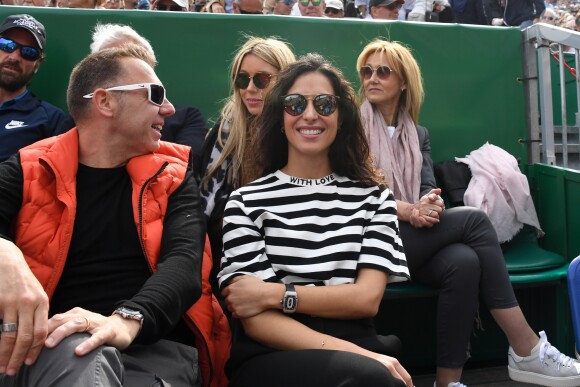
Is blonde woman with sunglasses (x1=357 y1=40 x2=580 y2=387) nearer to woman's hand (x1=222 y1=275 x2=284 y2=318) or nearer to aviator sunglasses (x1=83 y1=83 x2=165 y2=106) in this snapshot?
woman's hand (x1=222 y1=275 x2=284 y2=318)

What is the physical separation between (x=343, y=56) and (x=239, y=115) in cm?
120

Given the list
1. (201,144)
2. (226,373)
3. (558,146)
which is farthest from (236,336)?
(558,146)

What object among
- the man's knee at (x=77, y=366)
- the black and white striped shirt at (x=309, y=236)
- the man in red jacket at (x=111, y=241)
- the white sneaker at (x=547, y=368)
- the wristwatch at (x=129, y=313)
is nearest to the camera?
the man's knee at (x=77, y=366)

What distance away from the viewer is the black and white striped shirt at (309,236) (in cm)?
229

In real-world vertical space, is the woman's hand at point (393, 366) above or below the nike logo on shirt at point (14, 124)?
below

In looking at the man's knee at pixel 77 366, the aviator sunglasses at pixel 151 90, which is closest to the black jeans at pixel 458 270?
the aviator sunglasses at pixel 151 90

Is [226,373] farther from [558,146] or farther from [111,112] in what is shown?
[558,146]

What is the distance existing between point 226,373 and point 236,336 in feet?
0.85

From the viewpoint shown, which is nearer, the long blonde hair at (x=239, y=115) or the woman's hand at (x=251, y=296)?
the woman's hand at (x=251, y=296)

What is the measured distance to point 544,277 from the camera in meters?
3.28

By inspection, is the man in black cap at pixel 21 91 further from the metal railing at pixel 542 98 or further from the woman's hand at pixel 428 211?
the metal railing at pixel 542 98

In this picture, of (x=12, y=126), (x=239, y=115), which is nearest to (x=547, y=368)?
(x=239, y=115)

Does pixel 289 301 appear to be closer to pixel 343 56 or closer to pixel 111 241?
pixel 111 241

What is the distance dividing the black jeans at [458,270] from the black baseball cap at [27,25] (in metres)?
2.11
